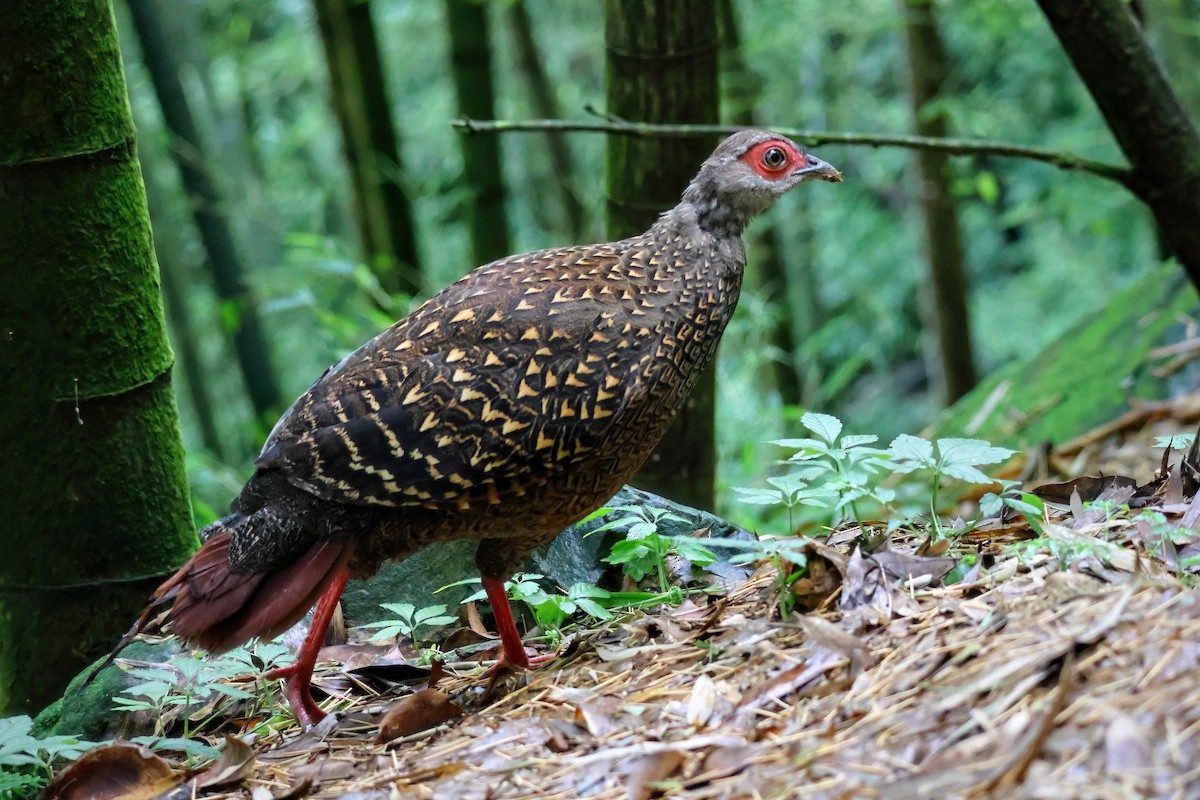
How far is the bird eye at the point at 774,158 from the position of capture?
3918 mm

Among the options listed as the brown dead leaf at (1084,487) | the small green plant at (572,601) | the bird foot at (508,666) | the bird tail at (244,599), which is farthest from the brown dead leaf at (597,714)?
the brown dead leaf at (1084,487)

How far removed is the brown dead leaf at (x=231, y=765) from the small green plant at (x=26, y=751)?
348mm

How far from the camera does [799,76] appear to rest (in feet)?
41.4

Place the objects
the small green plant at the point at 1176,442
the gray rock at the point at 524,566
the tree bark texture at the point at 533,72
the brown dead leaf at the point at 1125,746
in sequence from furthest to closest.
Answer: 1. the tree bark texture at the point at 533,72
2. the gray rock at the point at 524,566
3. the small green plant at the point at 1176,442
4. the brown dead leaf at the point at 1125,746

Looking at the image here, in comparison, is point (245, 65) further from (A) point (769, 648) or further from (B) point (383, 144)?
(A) point (769, 648)

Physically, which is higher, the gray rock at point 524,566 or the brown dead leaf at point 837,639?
the brown dead leaf at point 837,639

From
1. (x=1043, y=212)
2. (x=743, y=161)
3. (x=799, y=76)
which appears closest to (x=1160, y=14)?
(x=1043, y=212)

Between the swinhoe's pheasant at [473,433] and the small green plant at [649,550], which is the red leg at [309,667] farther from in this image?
the small green plant at [649,550]

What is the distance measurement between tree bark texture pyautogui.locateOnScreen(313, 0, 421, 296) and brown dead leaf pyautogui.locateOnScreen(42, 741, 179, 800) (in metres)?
5.74

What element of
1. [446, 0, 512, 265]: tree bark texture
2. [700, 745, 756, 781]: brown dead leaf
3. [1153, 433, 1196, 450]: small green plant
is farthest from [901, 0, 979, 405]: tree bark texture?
[700, 745, 756, 781]: brown dead leaf

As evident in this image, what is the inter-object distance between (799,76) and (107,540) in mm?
10428

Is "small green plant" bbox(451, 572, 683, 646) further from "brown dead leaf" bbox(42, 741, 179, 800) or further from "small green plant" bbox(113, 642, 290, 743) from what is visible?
"brown dead leaf" bbox(42, 741, 179, 800)

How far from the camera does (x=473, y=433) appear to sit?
3.33m

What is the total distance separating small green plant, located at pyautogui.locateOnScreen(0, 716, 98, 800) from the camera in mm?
2963
